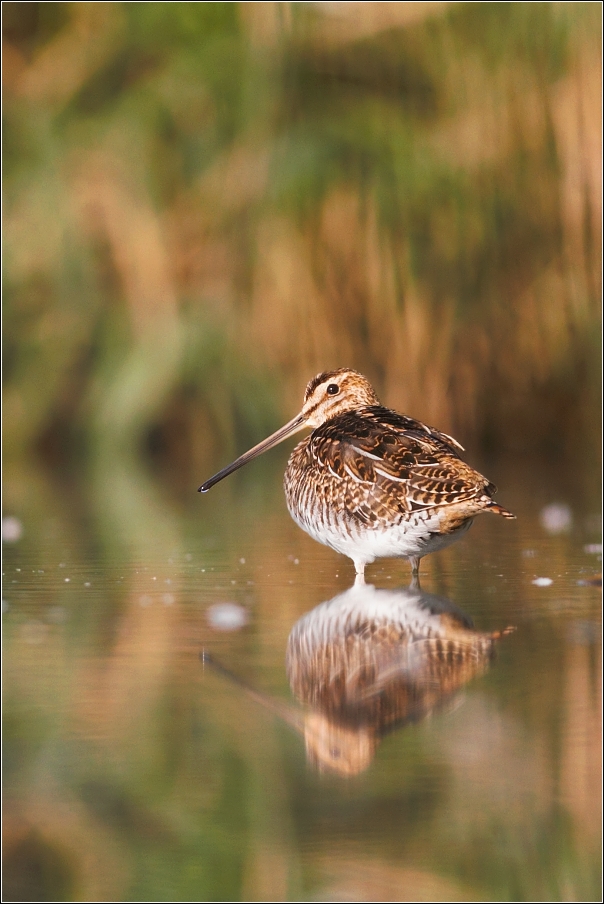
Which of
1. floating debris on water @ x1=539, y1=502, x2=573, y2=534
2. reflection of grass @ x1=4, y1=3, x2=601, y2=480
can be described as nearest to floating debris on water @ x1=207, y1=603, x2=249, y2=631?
floating debris on water @ x1=539, y1=502, x2=573, y2=534

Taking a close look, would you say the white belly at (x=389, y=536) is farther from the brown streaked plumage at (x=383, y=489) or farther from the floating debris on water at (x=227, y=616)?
the floating debris on water at (x=227, y=616)

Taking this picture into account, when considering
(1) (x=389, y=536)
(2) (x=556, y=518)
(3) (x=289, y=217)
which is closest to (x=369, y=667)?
(1) (x=389, y=536)

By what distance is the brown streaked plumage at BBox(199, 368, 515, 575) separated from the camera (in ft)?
12.9

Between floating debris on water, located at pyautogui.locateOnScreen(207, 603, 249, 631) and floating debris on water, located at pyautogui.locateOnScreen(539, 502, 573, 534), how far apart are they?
169cm

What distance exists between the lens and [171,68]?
7.70 m

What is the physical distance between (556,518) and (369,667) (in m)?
2.59

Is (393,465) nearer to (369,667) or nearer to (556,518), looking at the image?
(369,667)

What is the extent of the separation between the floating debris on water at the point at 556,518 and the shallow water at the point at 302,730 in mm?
582

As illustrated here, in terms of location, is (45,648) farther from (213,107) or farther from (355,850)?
(213,107)

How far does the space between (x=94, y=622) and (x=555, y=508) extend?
2534mm

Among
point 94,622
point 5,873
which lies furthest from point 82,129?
point 5,873

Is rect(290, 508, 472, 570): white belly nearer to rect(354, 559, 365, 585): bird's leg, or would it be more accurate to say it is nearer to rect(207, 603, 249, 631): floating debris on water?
rect(354, 559, 365, 585): bird's leg

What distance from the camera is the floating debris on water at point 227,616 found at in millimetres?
3553

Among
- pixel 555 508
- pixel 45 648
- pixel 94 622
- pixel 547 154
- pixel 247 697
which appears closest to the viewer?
pixel 247 697
